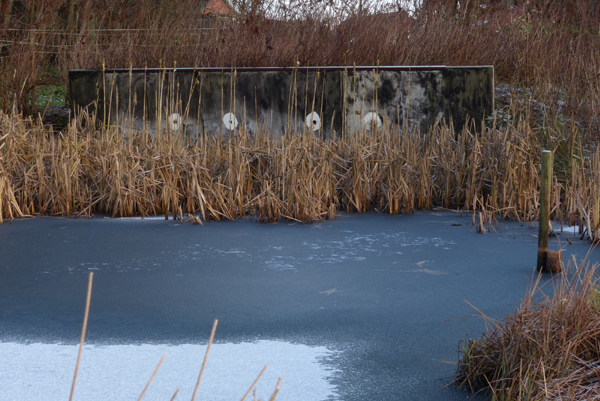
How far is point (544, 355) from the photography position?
2066 mm

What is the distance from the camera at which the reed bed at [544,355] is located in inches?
78.1

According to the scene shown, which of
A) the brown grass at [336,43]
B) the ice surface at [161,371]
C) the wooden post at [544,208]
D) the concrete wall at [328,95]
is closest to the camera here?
the ice surface at [161,371]

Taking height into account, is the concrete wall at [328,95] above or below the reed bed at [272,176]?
above

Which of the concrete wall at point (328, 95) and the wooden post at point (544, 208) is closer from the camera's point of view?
the wooden post at point (544, 208)

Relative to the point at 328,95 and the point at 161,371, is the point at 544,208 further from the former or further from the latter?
the point at 328,95

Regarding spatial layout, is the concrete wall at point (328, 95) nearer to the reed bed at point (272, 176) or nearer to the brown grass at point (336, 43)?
the brown grass at point (336, 43)

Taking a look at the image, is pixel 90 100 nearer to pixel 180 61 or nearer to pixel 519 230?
pixel 180 61

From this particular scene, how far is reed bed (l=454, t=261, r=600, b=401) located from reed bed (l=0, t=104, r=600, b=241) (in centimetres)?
310

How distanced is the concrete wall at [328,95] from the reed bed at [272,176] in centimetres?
138

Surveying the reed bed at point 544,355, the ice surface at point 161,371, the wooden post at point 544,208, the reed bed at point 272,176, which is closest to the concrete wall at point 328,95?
the reed bed at point 272,176

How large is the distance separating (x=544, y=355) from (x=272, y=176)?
3.79 meters

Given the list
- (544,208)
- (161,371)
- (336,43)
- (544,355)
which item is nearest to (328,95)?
(336,43)

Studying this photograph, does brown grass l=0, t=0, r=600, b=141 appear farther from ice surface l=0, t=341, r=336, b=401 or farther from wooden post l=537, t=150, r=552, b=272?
ice surface l=0, t=341, r=336, b=401

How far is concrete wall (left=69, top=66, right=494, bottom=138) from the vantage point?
24.2 ft
